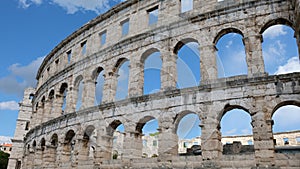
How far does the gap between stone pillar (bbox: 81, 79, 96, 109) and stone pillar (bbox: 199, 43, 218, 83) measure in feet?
22.3

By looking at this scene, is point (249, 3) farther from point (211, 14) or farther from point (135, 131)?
point (135, 131)

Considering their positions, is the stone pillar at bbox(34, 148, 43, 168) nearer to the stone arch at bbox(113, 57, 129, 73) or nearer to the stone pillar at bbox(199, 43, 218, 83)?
the stone arch at bbox(113, 57, 129, 73)

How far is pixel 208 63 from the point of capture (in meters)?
11.7

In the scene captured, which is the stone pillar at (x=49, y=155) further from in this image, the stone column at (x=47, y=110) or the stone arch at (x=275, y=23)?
the stone arch at (x=275, y=23)

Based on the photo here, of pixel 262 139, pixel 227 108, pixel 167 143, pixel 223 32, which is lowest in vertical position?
pixel 167 143

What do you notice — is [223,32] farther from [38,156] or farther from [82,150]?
[38,156]

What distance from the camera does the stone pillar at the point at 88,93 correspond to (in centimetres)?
1559

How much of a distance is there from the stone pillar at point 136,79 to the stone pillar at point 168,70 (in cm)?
124

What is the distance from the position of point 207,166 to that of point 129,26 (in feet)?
28.2

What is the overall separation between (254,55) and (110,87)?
7.19 metres

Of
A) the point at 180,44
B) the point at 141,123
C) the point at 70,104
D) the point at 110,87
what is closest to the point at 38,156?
the point at 70,104

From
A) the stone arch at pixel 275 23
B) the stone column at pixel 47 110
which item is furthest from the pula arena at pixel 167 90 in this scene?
the stone column at pixel 47 110

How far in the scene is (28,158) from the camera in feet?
64.5

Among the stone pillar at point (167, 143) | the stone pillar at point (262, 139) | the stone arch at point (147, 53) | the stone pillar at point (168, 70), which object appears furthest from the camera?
the stone arch at point (147, 53)
